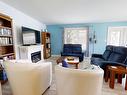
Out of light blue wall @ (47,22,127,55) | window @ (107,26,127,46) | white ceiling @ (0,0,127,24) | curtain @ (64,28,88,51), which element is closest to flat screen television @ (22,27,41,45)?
white ceiling @ (0,0,127,24)

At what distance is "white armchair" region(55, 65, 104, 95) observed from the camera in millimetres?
1429

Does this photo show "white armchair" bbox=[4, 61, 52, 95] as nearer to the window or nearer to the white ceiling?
the white ceiling

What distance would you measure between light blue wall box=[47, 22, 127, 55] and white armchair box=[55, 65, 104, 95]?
4.89 m

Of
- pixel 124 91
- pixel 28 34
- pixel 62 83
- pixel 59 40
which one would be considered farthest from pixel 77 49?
pixel 62 83

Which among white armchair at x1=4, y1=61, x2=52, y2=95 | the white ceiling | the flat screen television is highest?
the white ceiling

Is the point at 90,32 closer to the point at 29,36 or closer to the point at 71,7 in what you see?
the point at 71,7

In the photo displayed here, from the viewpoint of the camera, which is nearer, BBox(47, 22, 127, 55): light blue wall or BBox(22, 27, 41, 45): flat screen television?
BBox(22, 27, 41, 45): flat screen television

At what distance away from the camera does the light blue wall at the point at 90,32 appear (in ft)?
19.3

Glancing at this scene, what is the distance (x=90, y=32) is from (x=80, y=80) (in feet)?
16.6

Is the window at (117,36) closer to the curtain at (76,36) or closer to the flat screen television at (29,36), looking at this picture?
the curtain at (76,36)

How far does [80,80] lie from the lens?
57.0 inches

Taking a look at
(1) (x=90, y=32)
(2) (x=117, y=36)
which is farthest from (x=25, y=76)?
(2) (x=117, y=36)

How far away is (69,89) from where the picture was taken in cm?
155

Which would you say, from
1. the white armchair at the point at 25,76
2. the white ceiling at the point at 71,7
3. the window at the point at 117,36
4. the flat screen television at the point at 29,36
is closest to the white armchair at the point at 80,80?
the white armchair at the point at 25,76
